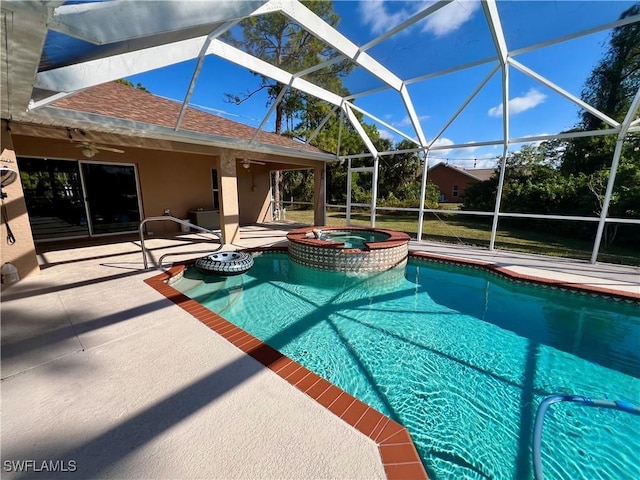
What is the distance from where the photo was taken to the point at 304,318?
179 inches

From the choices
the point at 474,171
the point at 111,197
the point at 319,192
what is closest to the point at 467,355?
the point at 319,192

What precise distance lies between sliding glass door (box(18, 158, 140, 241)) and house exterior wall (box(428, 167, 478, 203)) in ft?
96.8

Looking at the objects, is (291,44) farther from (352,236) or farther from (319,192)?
A: (352,236)

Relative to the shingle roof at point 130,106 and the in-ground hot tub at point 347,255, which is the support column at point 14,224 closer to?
the shingle roof at point 130,106

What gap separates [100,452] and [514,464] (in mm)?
3150

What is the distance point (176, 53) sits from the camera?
4250mm

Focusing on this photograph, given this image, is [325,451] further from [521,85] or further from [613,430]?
[521,85]

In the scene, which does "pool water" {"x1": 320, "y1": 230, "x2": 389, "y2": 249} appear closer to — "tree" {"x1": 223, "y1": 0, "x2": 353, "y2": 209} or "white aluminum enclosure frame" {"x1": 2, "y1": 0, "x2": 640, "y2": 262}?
"white aluminum enclosure frame" {"x1": 2, "y1": 0, "x2": 640, "y2": 262}

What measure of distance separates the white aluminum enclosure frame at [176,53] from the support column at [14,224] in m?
0.63

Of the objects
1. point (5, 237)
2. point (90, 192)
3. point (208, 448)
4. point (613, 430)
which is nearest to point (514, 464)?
point (613, 430)

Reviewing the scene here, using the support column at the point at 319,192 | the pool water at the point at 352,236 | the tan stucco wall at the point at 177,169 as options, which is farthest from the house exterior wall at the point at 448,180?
the pool water at the point at 352,236

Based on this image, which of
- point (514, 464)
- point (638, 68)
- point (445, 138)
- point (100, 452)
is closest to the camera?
point (100, 452)

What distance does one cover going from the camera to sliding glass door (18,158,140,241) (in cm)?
807

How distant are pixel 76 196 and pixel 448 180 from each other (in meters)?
33.0
